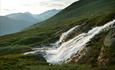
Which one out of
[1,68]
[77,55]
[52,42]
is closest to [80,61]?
[77,55]

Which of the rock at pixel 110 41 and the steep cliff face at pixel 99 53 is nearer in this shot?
the steep cliff face at pixel 99 53

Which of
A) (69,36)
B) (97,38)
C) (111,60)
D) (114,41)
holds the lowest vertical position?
(111,60)

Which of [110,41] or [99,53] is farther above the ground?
[110,41]

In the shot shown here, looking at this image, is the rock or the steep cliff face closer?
the steep cliff face

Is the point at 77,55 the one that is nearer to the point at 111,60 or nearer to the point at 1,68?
the point at 111,60

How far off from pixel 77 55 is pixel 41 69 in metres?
15.3

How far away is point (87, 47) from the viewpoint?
58438mm

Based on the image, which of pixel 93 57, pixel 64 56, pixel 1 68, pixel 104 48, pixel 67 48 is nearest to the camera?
pixel 1 68

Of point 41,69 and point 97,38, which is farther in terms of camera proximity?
point 97,38

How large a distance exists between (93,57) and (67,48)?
22.4 metres

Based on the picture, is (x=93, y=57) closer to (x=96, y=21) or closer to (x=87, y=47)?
(x=87, y=47)

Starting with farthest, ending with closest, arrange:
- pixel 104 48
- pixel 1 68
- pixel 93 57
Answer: pixel 93 57
pixel 104 48
pixel 1 68

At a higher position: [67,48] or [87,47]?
[67,48]

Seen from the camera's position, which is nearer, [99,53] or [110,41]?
[110,41]
